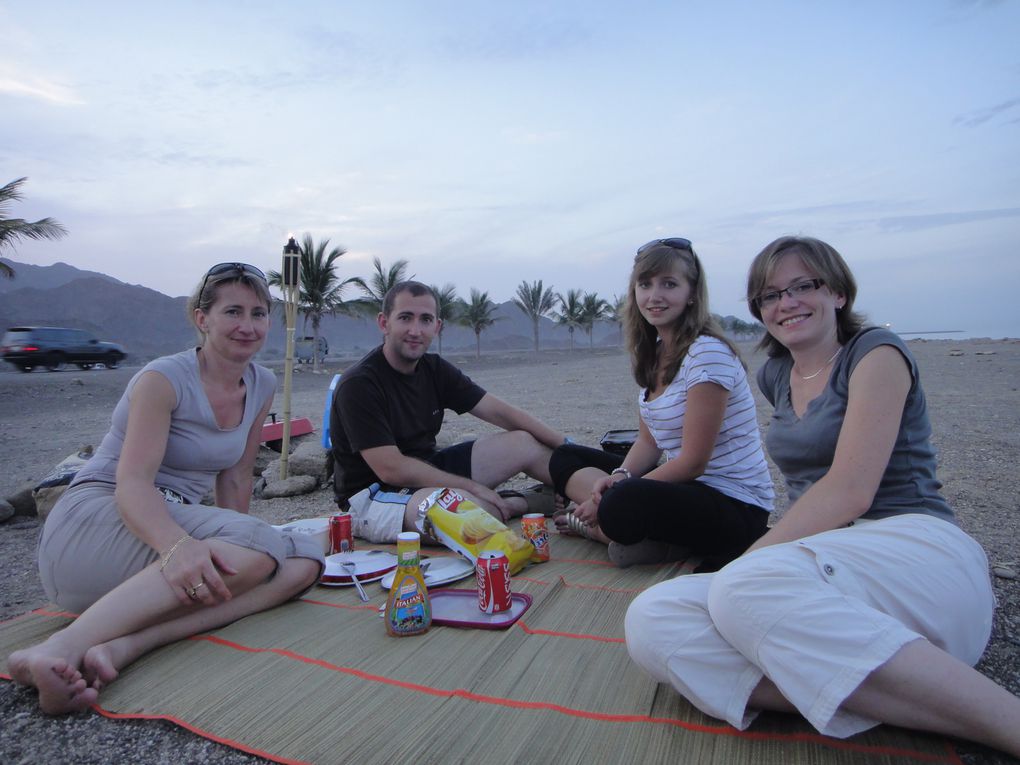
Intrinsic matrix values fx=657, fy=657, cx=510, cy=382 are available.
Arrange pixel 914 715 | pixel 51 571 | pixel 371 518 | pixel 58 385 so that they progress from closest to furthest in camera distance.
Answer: pixel 914 715 < pixel 51 571 < pixel 371 518 < pixel 58 385

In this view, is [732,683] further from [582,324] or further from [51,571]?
[582,324]

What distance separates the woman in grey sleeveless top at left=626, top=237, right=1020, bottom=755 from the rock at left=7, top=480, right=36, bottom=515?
469 centimetres

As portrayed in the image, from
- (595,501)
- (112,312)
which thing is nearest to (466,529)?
(595,501)

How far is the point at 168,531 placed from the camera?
7.59ft

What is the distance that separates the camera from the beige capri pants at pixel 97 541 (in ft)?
7.85

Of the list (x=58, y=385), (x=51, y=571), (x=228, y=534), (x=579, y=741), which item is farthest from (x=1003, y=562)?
(x=58, y=385)

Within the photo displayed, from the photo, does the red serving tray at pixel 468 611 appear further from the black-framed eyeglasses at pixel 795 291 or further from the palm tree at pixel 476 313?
the palm tree at pixel 476 313

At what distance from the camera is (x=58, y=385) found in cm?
1683

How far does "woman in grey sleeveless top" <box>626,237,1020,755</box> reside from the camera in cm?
152

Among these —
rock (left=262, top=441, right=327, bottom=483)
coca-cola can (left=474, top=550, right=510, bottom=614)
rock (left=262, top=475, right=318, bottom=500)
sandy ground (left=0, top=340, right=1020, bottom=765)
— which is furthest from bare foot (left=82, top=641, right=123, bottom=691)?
rock (left=262, top=441, right=327, bottom=483)

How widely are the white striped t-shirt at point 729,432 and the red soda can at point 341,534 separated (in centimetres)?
166

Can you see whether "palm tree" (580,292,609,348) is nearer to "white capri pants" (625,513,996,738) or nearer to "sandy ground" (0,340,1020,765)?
"sandy ground" (0,340,1020,765)

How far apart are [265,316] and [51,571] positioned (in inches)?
48.6

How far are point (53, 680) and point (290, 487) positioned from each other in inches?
134
